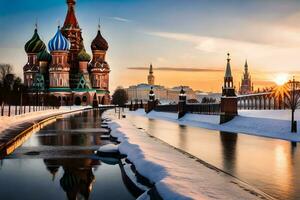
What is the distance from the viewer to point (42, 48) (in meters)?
106

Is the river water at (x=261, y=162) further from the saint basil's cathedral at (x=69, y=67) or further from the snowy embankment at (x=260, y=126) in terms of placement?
the saint basil's cathedral at (x=69, y=67)

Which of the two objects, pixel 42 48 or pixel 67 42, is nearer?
pixel 67 42

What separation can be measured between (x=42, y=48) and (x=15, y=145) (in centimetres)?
9367

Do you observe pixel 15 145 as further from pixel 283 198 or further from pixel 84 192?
pixel 283 198

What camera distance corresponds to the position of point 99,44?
352 ft

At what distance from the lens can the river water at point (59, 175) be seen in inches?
343

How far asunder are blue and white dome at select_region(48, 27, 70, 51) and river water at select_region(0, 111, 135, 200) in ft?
271

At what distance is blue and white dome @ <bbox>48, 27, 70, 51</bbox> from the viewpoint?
9569 centimetres

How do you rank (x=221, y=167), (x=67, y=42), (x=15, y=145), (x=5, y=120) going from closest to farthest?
1. (x=221, y=167)
2. (x=15, y=145)
3. (x=5, y=120)
4. (x=67, y=42)

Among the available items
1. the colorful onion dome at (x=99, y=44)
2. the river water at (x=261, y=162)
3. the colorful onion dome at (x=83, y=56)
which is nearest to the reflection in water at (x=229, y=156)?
the river water at (x=261, y=162)

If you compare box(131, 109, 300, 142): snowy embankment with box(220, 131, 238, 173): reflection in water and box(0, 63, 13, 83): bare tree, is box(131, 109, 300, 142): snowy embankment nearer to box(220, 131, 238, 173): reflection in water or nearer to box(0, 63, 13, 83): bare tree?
box(220, 131, 238, 173): reflection in water

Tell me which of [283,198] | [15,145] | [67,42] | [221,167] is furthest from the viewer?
[67,42]

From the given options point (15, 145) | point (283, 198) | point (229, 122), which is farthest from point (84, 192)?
point (229, 122)

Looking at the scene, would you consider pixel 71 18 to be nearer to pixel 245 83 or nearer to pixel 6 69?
pixel 6 69
